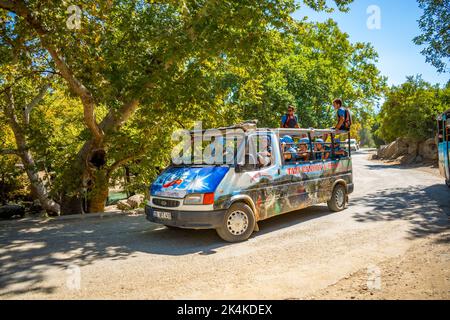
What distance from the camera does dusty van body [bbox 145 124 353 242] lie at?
6.13 meters

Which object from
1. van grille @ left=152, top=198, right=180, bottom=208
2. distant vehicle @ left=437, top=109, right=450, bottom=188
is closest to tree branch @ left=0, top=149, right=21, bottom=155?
van grille @ left=152, top=198, right=180, bottom=208

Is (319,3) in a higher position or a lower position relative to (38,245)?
higher

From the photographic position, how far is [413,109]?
31.4 meters

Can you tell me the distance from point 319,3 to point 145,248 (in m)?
9.12

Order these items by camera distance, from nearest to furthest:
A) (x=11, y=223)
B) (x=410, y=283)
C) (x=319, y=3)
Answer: (x=410, y=283) → (x=11, y=223) → (x=319, y=3)

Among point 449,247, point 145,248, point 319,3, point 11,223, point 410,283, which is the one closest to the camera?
point 410,283

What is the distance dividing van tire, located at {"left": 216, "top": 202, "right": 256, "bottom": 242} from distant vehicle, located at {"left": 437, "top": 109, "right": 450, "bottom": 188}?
1001cm

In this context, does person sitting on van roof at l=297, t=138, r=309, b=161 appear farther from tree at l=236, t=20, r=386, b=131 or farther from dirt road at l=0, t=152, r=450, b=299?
tree at l=236, t=20, r=386, b=131

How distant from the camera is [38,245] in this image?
6320mm

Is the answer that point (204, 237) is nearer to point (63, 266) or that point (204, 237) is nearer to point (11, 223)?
point (63, 266)
